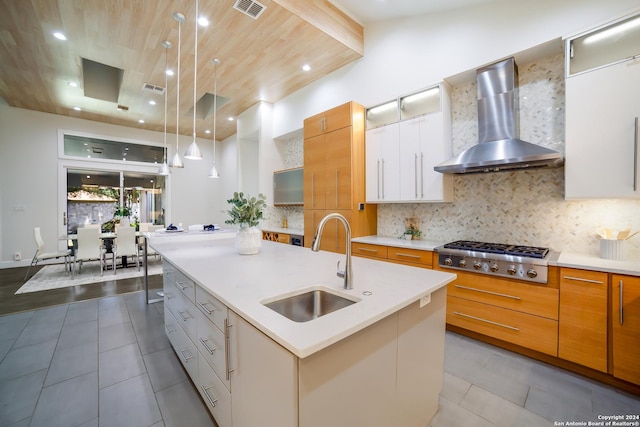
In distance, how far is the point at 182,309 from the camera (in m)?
1.77

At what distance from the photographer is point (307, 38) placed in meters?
3.20

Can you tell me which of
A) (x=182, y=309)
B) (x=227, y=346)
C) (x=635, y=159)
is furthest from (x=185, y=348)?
(x=635, y=159)

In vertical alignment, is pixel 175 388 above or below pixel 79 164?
below

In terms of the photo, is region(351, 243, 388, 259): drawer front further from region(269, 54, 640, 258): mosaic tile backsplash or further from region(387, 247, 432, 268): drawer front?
region(269, 54, 640, 258): mosaic tile backsplash

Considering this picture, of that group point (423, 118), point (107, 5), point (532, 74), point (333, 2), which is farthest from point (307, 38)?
point (532, 74)

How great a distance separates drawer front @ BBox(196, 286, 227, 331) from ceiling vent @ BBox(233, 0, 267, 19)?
113 inches

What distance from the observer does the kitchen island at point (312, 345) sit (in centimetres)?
82

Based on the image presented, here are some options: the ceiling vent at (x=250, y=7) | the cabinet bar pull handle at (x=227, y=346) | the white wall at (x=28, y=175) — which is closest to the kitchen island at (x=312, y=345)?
the cabinet bar pull handle at (x=227, y=346)

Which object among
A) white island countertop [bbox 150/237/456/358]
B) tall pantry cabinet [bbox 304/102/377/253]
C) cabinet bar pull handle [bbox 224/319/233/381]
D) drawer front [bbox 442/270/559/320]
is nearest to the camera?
white island countertop [bbox 150/237/456/358]

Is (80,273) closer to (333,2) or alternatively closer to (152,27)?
(152,27)

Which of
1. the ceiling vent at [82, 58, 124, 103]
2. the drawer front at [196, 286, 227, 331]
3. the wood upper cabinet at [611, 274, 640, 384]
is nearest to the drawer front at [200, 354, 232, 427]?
the drawer front at [196, 286, 227, 331]

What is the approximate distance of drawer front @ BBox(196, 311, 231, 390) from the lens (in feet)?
4.02

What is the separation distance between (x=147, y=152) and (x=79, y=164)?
4.98 ft

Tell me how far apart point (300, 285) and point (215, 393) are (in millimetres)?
753
